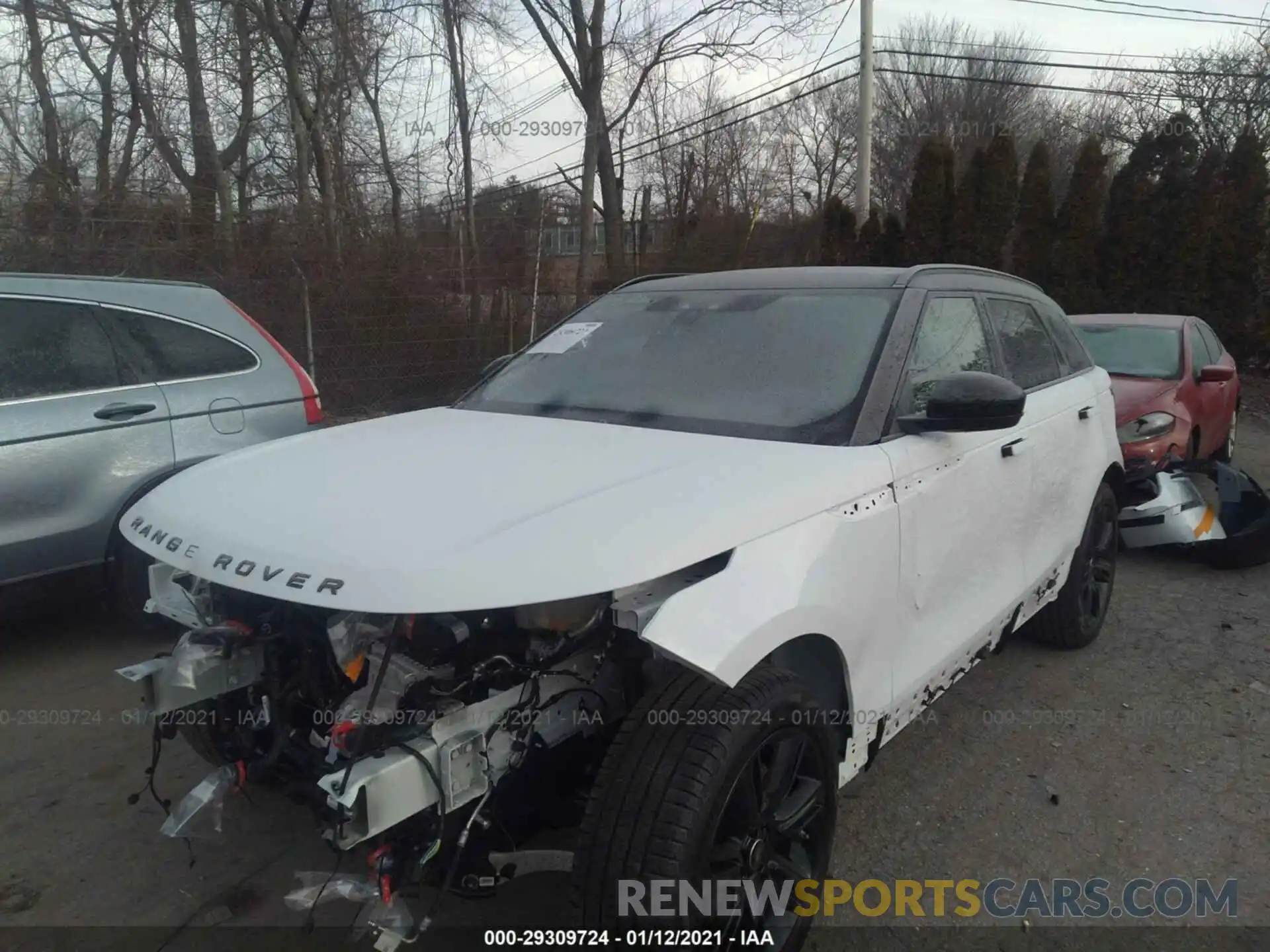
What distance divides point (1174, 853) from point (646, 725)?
198cm

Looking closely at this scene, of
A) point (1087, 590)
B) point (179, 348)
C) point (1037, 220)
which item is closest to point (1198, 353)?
point (1087, 590)

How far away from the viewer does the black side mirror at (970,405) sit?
2615 mm

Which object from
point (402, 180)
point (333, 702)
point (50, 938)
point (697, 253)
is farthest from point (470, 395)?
point (402, 180)

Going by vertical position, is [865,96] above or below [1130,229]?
above

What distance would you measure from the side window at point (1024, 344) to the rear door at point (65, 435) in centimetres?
369

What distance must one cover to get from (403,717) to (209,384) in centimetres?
314

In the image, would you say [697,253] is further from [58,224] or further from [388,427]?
[388,427]

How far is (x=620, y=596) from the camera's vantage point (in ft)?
6.55

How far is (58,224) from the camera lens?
8266mm

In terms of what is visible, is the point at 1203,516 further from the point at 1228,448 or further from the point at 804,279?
the point at 804,279

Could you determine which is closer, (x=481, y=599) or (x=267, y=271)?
(x=481, y=599)

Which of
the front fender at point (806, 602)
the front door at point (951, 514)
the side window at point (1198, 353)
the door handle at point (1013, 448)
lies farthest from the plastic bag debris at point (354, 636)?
the side window at point (1198, 353)

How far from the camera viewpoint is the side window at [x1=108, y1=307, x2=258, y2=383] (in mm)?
4383

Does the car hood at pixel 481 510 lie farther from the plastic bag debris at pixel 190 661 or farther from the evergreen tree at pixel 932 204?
the evergreen tree at pixel 932 204
